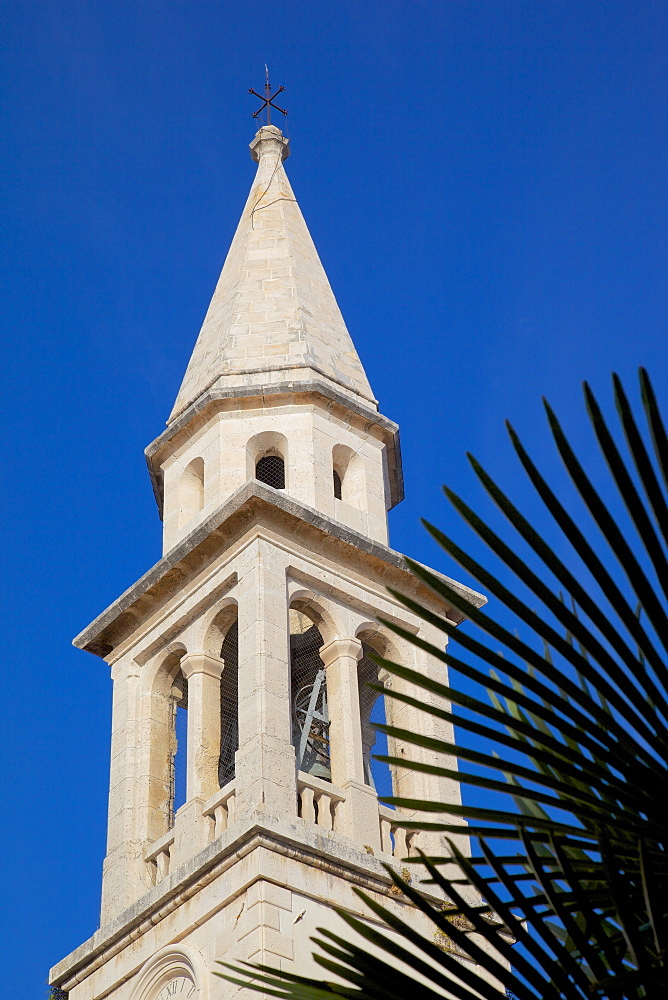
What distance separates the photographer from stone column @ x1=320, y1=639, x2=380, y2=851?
17.2 meters

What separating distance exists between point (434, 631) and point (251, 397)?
400cm

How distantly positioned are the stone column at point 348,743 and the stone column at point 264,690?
0.93 metres

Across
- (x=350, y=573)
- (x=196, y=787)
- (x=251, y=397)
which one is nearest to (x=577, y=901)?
(x=196, y=787)

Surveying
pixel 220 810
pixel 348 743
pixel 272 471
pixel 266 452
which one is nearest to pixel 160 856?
pixel 220 810

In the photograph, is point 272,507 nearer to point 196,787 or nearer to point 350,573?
point 350,573

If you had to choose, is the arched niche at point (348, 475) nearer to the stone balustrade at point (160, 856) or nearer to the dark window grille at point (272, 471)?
the dark window grille at point (272, 471)

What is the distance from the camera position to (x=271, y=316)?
73.7ft

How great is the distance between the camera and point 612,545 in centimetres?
498

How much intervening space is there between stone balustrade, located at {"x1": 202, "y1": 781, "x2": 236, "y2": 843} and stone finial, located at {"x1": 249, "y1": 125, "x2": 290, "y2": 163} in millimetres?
12878

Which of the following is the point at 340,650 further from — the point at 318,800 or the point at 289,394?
the point at 289,394

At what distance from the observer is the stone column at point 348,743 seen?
1720cm

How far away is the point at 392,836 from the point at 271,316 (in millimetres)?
8128

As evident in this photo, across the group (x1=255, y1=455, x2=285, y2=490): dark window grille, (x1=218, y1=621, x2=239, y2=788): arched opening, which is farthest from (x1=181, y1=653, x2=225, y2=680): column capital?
(x1=255, y1=455, x2=285, y2=490): dark window grille

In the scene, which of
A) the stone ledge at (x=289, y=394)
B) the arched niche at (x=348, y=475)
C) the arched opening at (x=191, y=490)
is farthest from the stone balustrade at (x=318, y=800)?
the stone ledge at (x=289, y=394)
